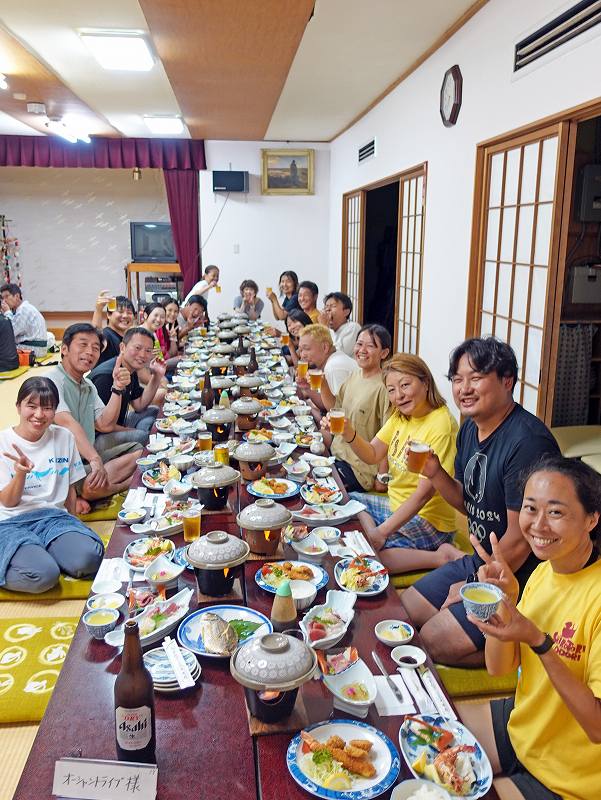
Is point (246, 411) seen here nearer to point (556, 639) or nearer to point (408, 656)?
point (408, 656)

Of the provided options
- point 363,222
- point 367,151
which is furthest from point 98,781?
point 363,222

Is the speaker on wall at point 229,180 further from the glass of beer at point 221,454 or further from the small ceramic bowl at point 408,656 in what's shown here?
the small ceramic bowl at point 408,656

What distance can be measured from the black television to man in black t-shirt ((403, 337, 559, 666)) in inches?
346

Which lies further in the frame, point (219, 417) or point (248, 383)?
point (248, 383)

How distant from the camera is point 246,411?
2992 mm

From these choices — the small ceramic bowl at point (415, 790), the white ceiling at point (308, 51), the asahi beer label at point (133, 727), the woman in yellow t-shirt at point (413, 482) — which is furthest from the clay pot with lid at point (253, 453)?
the white ceiling at point (308, 51)

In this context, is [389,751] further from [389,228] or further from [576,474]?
[389,228]

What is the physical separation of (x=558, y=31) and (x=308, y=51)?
2.19 meters

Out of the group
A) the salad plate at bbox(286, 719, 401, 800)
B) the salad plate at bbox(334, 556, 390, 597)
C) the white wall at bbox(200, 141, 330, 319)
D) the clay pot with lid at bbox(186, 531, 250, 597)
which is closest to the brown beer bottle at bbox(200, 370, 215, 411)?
the salad plate at bbox(334, 556, 390, 597)

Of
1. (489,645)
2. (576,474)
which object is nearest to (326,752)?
→ (489,645)

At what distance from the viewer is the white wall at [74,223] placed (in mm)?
10750

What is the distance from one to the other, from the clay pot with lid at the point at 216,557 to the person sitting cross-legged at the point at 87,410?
1791 mm

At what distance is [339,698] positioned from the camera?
1359 millimetres

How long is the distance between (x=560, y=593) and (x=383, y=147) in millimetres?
5713
